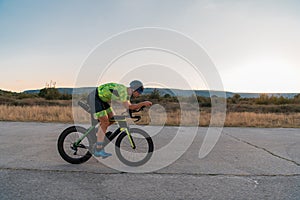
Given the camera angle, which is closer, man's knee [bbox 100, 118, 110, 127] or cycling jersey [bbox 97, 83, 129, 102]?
cycling jersey [bbox 97, 83, 129, 102]

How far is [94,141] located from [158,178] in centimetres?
156

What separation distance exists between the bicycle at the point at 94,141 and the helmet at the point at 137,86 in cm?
40

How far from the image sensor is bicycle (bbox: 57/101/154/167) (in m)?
5.29

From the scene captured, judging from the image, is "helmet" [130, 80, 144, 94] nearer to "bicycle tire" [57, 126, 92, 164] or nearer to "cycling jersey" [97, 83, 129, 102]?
"cycling jersey" [97, 83, 129, 102]

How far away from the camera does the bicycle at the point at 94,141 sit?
529cm

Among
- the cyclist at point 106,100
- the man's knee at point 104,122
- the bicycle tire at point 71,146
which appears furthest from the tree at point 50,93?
the man's knee at point 104,122

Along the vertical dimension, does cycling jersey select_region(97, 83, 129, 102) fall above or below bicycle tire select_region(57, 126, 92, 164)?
above

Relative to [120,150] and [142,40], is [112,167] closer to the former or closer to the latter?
[120,150]

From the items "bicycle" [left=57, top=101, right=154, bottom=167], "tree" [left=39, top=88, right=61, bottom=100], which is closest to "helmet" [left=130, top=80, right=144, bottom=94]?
"bicycle" [left=57, top=101, right=154, bottom=167]

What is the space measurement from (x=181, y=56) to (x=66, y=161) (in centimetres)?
542

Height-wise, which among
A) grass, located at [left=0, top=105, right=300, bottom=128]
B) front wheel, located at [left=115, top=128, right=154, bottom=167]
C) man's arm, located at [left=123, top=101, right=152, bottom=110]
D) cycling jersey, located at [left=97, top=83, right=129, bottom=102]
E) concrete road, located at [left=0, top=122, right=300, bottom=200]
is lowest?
concrete road, located at [left=0, top=122, right=300, bottom=200]

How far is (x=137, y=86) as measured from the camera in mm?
5078

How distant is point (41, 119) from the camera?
46.4ft

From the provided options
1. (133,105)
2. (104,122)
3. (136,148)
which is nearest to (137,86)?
(133,105)
